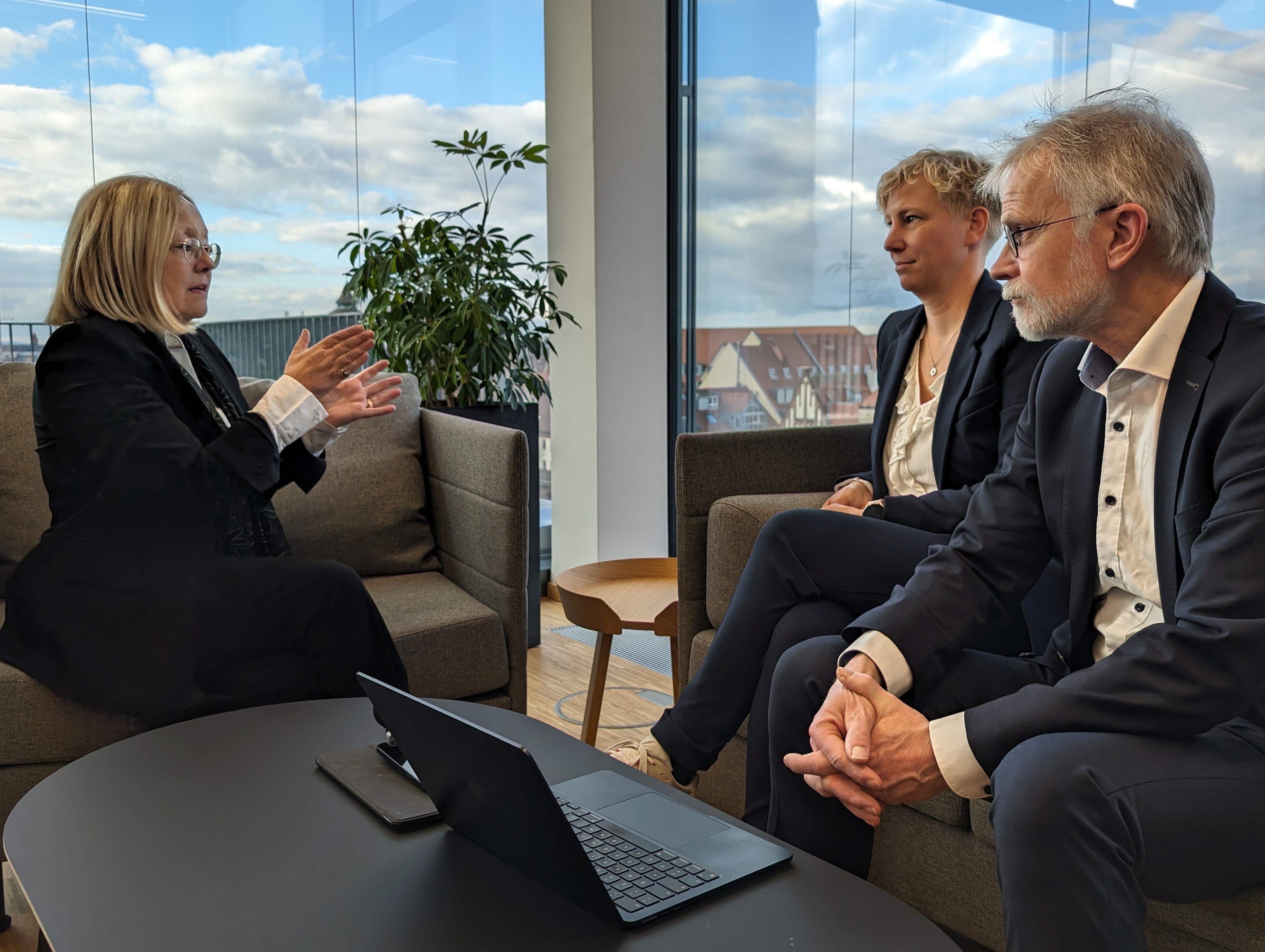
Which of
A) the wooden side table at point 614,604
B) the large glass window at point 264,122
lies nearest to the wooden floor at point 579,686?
the wooden side table at point 614,604

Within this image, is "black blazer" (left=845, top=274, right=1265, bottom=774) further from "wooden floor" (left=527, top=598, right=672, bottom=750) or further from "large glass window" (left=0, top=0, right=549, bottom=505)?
"large glass window" (left=0, top=0, right=549, bottom=505)

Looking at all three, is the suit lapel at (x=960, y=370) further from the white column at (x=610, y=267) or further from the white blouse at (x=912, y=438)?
the white column at (x=610, y=267)

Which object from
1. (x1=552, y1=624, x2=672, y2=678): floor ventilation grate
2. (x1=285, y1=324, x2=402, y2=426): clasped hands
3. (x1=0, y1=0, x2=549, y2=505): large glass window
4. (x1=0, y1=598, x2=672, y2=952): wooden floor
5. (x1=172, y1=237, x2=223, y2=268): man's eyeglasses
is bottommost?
(x1=552, y1=624, x2=672, y2=678): floor ventilation grate

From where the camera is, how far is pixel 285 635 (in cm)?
195

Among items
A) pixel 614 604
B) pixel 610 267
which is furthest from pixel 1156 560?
pixel 610 267

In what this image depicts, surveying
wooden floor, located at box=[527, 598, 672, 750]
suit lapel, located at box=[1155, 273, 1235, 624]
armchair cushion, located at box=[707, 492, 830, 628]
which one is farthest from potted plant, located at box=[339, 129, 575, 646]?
suit lapel, located at box=[1155, 273, 1235, 624]

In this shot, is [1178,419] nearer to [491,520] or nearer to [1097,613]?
[1097,613]

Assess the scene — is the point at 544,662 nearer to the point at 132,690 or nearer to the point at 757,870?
the point at 132,690

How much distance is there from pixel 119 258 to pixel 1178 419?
1.82 meters

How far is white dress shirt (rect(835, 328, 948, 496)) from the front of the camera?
211 cm

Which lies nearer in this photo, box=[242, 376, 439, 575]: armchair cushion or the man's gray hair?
the man's gray hair

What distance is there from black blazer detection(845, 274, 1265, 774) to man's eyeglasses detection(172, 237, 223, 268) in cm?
147

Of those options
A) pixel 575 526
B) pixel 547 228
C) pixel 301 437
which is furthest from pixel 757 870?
pixel 547 228

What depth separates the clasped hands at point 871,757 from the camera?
1278 millimetres
